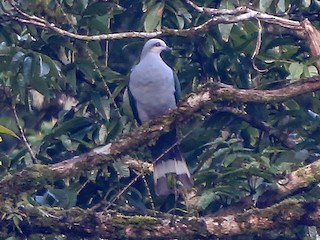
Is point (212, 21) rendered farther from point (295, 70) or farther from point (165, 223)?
point (165, 223)

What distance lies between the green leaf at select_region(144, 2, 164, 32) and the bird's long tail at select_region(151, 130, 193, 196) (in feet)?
1.91

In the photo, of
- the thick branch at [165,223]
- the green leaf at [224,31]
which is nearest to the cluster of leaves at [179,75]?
the green leaf at [224,31]

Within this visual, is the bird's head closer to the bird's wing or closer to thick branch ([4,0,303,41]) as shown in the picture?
the bird's wing

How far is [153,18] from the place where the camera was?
4.45 meters

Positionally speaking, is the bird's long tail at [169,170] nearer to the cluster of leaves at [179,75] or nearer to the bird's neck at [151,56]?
the cluster of leaves at [179,75]

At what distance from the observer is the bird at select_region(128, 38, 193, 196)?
4.57 m

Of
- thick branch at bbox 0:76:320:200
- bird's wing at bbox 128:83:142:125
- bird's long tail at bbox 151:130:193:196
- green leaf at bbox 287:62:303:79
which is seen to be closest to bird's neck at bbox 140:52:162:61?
bird's wing at bbox 128:83:142:125

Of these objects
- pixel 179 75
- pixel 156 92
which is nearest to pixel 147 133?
pixel 179 75

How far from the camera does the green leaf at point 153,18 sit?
442 cm

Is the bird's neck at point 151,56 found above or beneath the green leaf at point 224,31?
beneath

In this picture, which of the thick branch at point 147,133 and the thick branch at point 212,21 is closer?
the thick branch at point 147,133

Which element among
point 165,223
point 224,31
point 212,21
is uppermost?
point 212,21

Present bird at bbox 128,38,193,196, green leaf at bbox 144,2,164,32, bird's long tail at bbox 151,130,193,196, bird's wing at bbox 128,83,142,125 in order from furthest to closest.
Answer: bird's wing at bbox 128,83,142,125 < bird at bbox 128,38,193,196 < green leaf at bbox 144,2,164,32 < bird's long tail at bbox 151,130,193,196

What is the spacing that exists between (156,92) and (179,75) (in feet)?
0.77
